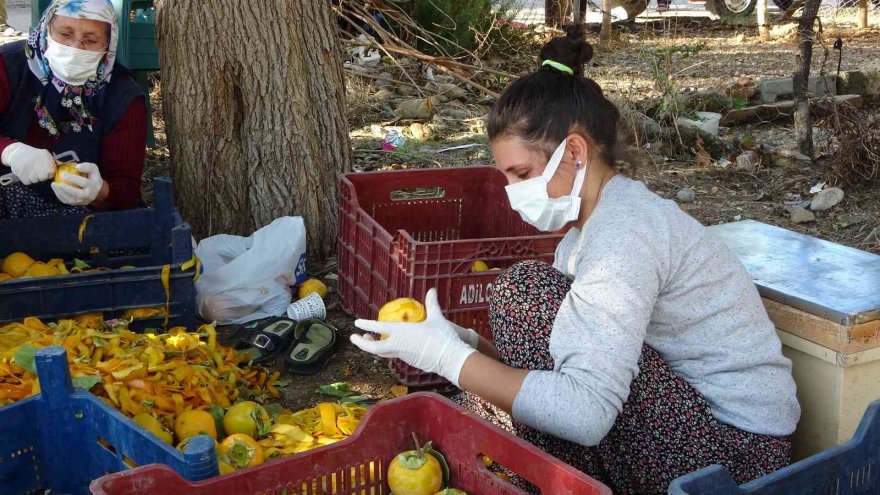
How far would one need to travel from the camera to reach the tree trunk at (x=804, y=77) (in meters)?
5.36

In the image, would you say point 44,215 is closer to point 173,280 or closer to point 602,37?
point 173,280

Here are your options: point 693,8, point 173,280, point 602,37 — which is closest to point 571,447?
point 173,280

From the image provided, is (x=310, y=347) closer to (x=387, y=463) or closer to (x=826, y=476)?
(x=387, y=463)

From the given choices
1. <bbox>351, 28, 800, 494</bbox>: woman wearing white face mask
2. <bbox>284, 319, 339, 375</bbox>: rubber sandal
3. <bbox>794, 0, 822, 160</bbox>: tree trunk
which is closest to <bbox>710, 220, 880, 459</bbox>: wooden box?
<bbox>351, 28, 800, 494</bbox>: woman wearing white face mask

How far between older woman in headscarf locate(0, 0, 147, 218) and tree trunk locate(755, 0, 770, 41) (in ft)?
28.5

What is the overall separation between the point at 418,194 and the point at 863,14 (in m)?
9.08

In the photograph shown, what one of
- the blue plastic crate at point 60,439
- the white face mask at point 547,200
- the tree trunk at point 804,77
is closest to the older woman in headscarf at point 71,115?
the blue plastic crate at point 60,439

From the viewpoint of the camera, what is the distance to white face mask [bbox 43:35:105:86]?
3.42 metres

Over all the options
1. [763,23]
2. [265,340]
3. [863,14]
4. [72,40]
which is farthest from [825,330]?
[863,14]

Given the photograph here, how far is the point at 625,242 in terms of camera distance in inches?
76.5

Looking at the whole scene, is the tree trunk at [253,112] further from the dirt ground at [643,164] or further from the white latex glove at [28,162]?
the white latex glove at [28,162]

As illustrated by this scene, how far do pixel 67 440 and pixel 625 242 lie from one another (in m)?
1.33

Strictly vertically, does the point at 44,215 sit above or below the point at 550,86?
below

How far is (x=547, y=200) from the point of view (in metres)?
2.21
